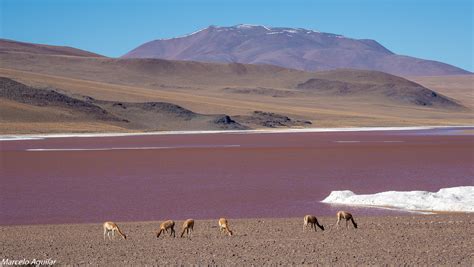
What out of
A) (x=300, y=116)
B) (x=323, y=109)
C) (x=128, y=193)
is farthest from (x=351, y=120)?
(x=128, y=193)

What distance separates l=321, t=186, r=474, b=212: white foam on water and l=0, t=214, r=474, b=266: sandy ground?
2.05 m

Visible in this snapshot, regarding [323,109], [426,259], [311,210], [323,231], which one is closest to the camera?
[426,259]

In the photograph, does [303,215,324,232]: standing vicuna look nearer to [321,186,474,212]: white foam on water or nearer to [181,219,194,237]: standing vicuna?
[181,219,194,237]: standing vicuna

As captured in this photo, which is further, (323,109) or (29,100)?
(323,109)

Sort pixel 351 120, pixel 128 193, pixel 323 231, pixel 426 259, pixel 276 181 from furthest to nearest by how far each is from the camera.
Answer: pixel 351 120 → pixel 276 181 → pixel 128 193 → pixel 323 231 → pixel 426 259

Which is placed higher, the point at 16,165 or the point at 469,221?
the point at 469,221

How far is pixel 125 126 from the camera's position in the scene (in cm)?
7994

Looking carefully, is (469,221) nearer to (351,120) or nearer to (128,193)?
(128,193)

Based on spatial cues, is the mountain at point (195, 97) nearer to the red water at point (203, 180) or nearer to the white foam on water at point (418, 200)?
the red water at point (203, 180)

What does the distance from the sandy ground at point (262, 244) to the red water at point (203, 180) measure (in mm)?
2340

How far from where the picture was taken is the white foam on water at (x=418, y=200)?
60.5 feet

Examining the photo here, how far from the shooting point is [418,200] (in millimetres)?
19094

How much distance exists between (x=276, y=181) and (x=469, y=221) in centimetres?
1081

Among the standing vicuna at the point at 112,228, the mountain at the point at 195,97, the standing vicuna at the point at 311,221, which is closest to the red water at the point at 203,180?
the standing vicuna at the point at 311,221
